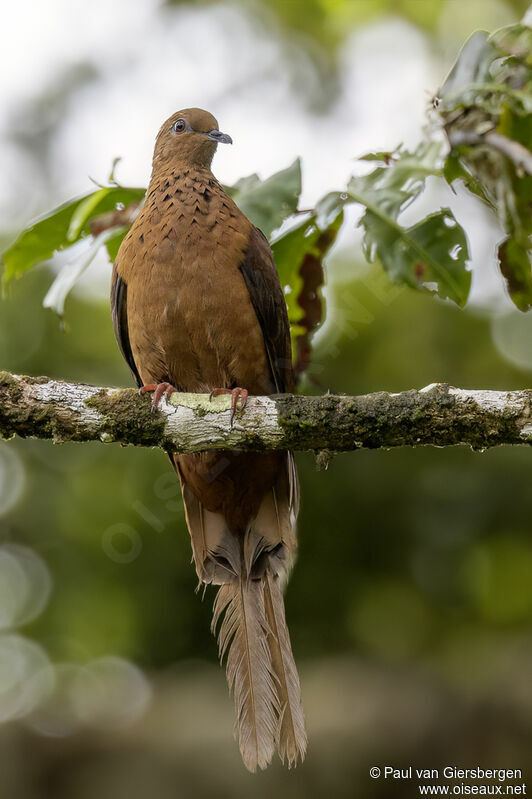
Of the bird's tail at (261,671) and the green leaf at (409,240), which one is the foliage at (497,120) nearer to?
the green leaf at (409,240)

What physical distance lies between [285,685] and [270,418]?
1323mm

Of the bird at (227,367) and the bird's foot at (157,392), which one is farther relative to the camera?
the bird at (227,367)

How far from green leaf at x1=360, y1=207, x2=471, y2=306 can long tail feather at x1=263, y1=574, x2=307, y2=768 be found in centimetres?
169

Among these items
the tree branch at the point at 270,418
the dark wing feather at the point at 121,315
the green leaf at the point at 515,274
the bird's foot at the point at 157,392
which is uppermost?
the dark wing feather at the point at 121,315

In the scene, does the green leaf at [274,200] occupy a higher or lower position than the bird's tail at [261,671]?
higher

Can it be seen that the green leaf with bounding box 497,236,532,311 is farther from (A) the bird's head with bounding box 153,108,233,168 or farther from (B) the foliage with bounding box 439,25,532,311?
(A) the bird's head with bounding box 153,108,233,168

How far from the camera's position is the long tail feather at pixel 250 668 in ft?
11.4

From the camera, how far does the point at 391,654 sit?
602cm

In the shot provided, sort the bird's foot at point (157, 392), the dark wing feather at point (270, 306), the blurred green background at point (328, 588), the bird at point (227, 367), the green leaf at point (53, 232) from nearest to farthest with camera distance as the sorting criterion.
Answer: the bird's foot at point (157, 392) < the green leaf at point (53, 232) < the bird at point (227, 367) < the dark wing feather at point (270, 306) < the blurred green background at point (328, 588)

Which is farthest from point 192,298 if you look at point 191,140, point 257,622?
point 257,622

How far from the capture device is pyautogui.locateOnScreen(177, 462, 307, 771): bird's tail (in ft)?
11.6

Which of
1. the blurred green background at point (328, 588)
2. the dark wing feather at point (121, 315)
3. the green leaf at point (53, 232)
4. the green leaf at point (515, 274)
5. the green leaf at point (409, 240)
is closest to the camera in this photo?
the green leaf at point (515, 274)

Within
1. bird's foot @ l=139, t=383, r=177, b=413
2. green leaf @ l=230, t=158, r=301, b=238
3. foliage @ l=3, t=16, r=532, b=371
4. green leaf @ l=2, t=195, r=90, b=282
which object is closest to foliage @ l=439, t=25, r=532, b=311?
foliage @ l=3, t=16, r=532, b=371

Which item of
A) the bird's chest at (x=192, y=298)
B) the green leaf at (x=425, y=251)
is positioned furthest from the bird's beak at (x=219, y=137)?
the green leaf at (x=425, y=251)
